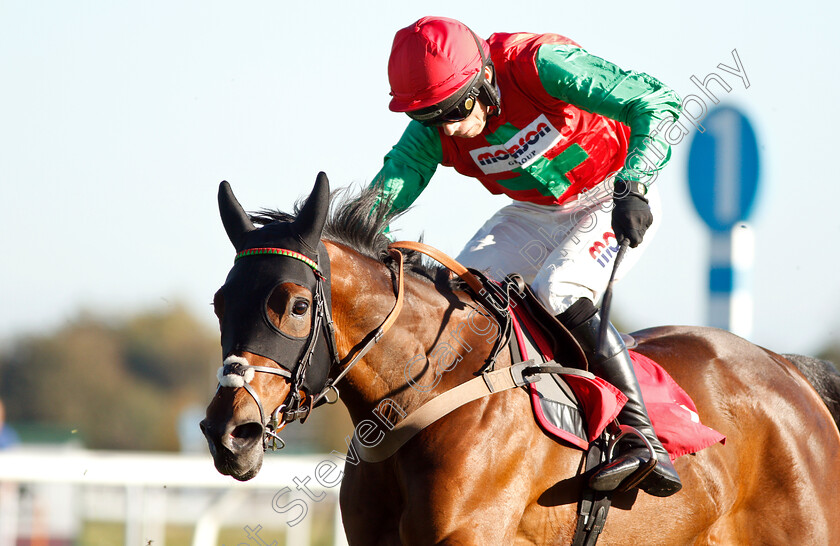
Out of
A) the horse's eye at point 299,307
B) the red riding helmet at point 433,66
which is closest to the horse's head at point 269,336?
the horse's eye at point 299,307

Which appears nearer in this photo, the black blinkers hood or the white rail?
the black blinkers hood

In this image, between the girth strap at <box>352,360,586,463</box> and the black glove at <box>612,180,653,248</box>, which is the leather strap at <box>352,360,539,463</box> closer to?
the girth strap at <box>352,360,586,463</box>

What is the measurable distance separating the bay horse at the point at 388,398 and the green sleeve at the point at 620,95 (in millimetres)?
817

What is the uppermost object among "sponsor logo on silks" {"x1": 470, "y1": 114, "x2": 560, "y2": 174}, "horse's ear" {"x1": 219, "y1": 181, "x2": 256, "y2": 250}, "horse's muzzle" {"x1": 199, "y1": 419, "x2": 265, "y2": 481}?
"sponsor logo on silks" {"x1": 470, "y1": 114, "x2": 560, "y2": 174}

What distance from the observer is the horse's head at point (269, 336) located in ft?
9.37

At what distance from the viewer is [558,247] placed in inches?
155

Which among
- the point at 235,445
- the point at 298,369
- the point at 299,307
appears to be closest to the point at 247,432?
the point at 235,445

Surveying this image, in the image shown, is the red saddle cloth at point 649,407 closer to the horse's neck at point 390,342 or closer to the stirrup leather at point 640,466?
the stirrup leather at point 640,466

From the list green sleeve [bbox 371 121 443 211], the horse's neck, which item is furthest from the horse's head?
green sleeve [bbox 371 121 443 211]

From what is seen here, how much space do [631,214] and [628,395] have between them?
679 millimetres

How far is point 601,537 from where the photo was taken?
11.7 ft

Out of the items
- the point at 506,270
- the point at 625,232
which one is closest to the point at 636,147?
the point at 625,232

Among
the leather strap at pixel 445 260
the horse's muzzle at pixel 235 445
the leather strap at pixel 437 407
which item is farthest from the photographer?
the leather strap at pixel 445 260

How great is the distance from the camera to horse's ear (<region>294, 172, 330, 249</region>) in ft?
10.2
